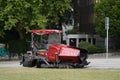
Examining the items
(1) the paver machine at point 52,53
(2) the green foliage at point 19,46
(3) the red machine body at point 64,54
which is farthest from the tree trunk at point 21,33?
(3) the red machine body at point 64,54

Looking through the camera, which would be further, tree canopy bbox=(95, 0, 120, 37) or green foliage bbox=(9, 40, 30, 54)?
tree canopy bbox=(95, 0, 120, 37)

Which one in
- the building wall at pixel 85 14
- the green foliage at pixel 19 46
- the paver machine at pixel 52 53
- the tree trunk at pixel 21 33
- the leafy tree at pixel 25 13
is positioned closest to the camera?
the paver machine at pixel 52 53

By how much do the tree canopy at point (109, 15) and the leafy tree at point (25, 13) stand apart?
528 cm

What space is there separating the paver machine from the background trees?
71.3 ft

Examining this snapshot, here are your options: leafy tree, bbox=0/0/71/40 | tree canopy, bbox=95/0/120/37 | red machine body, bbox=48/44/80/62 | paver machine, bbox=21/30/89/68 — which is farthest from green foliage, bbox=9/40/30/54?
red machine body, bbox=48/44/80/62

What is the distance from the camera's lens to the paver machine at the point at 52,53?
2955cm

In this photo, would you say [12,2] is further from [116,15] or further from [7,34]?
[116,15]

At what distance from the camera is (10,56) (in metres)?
51.5

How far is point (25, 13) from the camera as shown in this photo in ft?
161

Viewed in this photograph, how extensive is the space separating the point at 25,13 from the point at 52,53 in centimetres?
2017

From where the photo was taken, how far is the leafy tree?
159 ft

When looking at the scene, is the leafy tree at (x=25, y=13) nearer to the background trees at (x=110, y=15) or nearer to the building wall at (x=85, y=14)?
the background trees at (x=110, y=15)

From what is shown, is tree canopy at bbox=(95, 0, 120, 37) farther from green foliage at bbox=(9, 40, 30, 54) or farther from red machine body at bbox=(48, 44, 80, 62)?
red machine body at bbox=(48, 44, 80, 62)

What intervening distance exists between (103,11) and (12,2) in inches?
469
